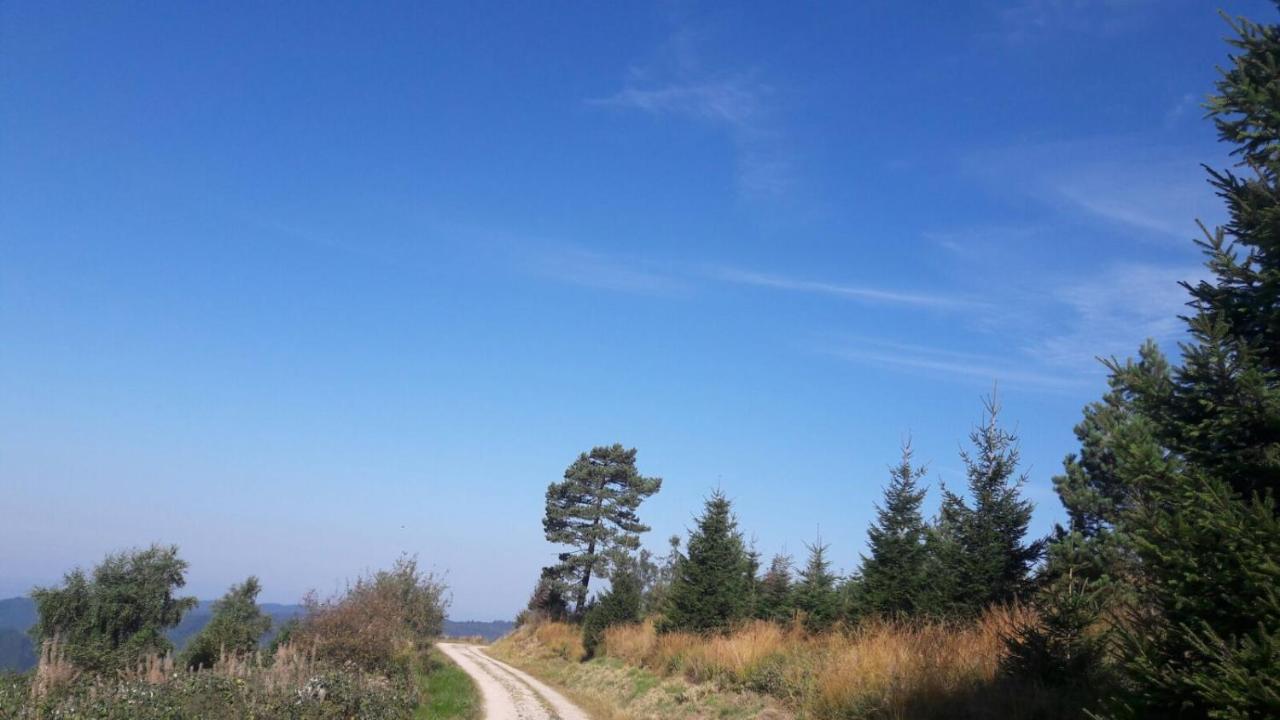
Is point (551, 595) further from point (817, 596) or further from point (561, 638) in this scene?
point (817, 596)

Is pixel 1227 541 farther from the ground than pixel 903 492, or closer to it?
closer to it

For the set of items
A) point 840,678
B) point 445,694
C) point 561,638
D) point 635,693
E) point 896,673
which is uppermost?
point 896,673

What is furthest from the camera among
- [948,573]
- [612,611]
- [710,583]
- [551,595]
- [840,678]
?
[551,595]

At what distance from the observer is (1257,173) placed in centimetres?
583

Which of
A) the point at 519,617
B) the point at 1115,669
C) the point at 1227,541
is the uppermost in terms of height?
the point at 1227,541

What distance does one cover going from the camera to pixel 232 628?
1071 inches

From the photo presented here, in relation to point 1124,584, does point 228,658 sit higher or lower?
lower

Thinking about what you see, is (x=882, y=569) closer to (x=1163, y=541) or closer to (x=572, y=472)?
(x=1163, y=541)

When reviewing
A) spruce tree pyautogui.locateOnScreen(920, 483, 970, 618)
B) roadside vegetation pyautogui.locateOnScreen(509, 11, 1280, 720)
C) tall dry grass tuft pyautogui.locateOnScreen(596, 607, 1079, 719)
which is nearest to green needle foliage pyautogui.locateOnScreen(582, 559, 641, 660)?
roadside vegetation pyautogui.locateOnScreen(509, 11, 1280, 720)

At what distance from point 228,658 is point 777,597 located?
19.2 m

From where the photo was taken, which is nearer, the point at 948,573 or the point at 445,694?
the point at 948,573

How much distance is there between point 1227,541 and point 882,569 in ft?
53.3

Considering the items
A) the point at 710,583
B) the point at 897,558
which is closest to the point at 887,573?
the point at 897,558

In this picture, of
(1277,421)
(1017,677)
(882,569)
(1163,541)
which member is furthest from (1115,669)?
(882,569)
